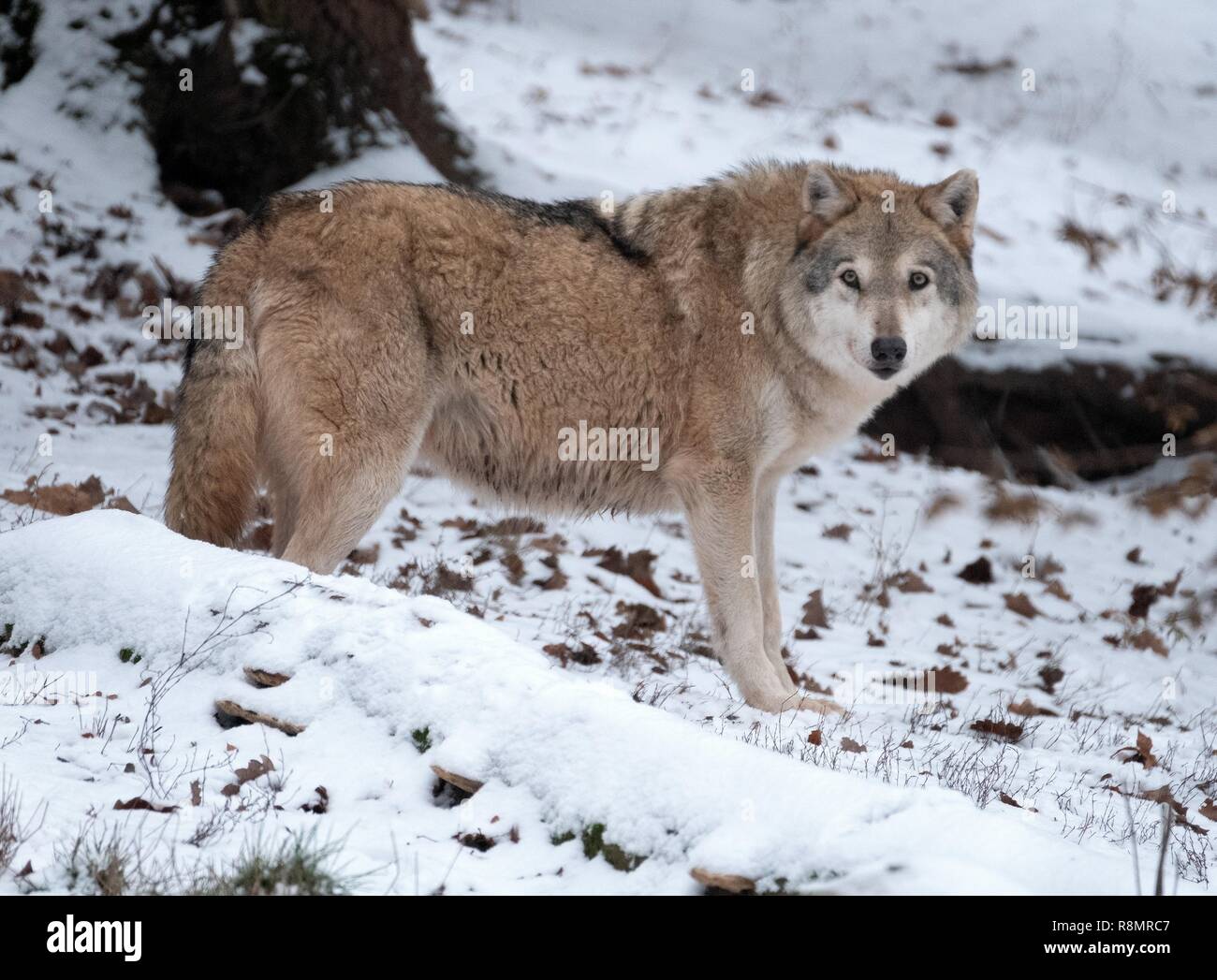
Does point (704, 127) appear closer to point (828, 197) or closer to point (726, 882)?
point (828, 197)

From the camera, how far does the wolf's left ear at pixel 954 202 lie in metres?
5.36

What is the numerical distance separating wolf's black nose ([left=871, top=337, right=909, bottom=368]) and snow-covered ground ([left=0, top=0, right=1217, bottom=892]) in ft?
2.54

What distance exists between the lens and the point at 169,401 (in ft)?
25.2

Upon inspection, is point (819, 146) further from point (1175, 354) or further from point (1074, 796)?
point (1074, 796)

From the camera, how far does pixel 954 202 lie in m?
5.43

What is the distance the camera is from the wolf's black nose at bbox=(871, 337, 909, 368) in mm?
4895

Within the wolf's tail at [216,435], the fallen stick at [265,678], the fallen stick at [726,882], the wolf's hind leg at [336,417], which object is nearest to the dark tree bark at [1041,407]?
the wolf's hind leg at [336,417]

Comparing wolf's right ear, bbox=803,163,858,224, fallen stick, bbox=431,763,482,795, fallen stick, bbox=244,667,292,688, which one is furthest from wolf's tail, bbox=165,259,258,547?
wolf's right ear, bbox=803,163,858,224

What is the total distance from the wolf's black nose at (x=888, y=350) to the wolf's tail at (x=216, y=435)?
8.32 ft

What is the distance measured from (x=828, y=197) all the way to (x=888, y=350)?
2.85 feet

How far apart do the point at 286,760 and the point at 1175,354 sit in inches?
361

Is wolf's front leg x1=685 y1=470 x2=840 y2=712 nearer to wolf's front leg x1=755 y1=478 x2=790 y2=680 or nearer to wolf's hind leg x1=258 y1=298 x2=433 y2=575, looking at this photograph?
wolf's front leg x1=755 y1=478 x2=790 y2=680

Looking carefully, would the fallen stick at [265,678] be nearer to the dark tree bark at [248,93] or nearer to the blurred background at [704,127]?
the blurred background at [704,127]
